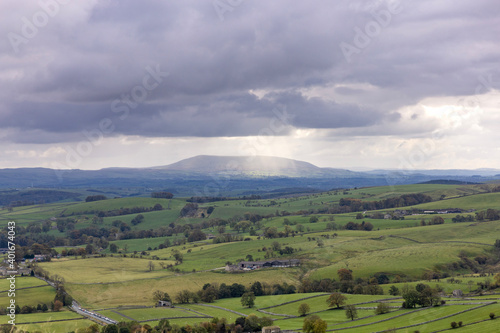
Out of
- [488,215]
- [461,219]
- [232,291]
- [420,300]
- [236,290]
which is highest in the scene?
[488,215]

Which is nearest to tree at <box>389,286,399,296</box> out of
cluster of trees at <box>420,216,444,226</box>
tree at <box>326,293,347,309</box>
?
tree at <box>326,293,347,309</box>

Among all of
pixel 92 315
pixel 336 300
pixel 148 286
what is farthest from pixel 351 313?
pixel 148 286

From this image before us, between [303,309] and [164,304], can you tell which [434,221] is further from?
[164,304]

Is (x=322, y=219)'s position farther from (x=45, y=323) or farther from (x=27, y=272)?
(x=45, y=323)

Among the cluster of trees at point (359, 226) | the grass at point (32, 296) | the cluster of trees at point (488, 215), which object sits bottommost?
the grass at point (32, 296)

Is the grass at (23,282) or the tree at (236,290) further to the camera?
the tree at (236,290)

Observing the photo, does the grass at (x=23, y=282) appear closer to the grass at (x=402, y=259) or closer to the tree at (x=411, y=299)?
the grass at (x=402, y=259)

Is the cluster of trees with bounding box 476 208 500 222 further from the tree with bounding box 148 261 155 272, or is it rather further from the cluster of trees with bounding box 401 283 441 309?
the tree with bounding box 148 261 155 272

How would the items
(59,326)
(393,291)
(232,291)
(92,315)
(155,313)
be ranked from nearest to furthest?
Answer: (59,326) → (92,315) → (155,313) → (393,291) → (232,291)

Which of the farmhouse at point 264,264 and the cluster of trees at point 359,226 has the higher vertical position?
the cluster of trees at point 359,226

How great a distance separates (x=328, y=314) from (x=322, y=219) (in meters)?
106

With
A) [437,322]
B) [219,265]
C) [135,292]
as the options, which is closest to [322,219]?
[219,265]

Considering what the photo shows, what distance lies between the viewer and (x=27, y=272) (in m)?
112

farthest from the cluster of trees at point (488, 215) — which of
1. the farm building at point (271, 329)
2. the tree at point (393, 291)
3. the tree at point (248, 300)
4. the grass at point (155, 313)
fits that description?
the farm building at point (271, 329)
